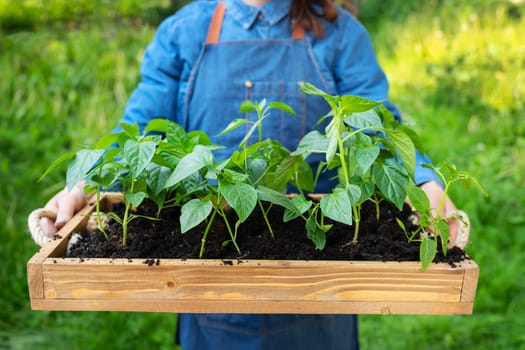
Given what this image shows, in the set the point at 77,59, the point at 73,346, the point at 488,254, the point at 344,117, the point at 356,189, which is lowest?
the point at 73,346

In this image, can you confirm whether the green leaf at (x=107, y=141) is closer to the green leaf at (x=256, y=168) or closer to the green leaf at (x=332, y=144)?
the green leaf at (x=256, y=168)

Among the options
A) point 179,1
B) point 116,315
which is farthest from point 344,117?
point 179,1

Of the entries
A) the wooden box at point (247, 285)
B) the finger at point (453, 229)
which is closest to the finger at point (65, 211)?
the wooden box at point (247, 285)

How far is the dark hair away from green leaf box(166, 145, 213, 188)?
0.63 meters

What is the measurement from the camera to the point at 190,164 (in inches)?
35.5

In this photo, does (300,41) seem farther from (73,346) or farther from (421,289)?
(73,346)

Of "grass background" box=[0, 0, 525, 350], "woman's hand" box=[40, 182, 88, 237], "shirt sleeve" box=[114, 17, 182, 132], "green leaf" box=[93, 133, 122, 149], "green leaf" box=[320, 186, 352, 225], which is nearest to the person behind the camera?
"green leaf" box=[320, 186, 352, 225]

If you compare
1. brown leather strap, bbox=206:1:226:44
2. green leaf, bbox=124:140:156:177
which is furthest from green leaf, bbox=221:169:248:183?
brown leather strap, bbox=206:1:226:44

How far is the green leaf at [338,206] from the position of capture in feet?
2.83

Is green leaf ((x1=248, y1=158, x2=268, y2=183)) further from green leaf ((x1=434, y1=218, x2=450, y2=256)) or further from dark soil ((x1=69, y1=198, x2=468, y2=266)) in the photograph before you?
green leaf ((x1=434, y1=218, x2=450, y2=256))

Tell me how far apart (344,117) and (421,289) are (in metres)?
0.32

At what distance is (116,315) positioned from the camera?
7.26 ft

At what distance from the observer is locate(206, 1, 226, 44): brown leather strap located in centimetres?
143

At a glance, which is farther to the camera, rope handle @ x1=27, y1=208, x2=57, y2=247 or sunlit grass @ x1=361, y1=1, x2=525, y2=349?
sunlit grass @ x1=361, y1=1, x2=525, y2=349
